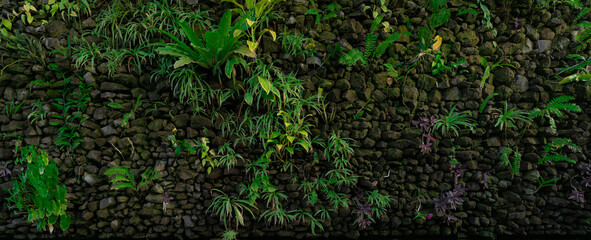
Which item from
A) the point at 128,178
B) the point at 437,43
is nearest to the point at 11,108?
the point at 128,178

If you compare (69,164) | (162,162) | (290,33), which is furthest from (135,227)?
(290,33)

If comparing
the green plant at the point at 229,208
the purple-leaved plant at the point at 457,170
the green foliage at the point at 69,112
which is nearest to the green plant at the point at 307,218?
the green plant at the point at 229,208

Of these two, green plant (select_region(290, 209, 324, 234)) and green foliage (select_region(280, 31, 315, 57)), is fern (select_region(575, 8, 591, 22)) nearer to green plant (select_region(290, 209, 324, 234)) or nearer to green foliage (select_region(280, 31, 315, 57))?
green foliage (select_region(280, 31, 315, 57))

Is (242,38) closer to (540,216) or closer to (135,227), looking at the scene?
(135,227)

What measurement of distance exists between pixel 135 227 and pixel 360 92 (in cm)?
278

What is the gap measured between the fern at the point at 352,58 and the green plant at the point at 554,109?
6.60 ft

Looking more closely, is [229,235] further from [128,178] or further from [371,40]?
[371,40]

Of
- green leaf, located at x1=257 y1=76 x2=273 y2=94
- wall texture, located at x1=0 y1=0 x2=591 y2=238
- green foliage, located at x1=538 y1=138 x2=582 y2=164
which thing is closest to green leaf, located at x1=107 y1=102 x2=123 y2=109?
wall texture, located at x1=0 y1=0 x2=591 y2=238

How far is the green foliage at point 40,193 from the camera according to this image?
2691 mm

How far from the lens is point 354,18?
3.11m

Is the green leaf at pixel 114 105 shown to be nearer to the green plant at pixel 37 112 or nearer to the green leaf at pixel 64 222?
the green plant at pixel 37 112

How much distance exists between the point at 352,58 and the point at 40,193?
3.37m

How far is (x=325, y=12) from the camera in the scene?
10.1ft

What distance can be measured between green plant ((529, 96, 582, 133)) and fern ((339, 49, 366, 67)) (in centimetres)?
201
